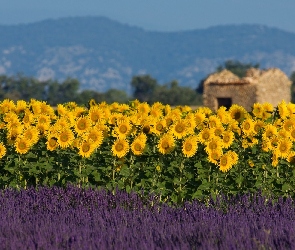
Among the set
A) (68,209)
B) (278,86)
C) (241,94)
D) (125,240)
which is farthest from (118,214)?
(278,86)

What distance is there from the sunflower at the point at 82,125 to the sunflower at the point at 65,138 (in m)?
0.13

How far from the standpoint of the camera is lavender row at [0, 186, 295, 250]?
4258 millimetres

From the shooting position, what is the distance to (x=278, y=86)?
37.8 metres

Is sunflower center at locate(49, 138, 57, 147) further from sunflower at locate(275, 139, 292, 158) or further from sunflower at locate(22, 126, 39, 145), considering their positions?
sunflower at locate(275, 139, 292, 158)

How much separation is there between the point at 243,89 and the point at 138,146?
27.4 m

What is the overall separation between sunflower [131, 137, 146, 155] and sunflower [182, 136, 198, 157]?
0.49 m

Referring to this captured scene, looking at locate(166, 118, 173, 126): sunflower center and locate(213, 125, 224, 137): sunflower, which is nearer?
locate(213, 125, 224, 137): sunflower

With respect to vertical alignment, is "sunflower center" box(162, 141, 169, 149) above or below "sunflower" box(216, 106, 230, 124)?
below

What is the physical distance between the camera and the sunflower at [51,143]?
884 cm

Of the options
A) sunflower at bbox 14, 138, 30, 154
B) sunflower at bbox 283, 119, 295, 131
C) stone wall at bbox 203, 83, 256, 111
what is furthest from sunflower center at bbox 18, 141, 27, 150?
stone wall at bbox 203, 83, 256, 111

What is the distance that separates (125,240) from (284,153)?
474 cm

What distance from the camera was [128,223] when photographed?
5207 mm

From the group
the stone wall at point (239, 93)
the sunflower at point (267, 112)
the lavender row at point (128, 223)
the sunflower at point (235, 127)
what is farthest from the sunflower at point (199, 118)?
the stone wall at point (239, 93)

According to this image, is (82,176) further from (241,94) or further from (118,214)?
(241,94)
